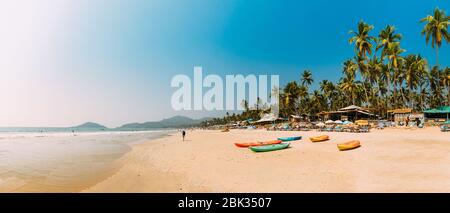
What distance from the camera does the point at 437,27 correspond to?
40.4m

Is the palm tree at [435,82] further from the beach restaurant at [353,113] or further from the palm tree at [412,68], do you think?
the beach restaurant at [353,113]

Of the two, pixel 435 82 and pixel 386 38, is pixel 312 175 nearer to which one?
pixel 386 38

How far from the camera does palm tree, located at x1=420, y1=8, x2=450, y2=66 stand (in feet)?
131

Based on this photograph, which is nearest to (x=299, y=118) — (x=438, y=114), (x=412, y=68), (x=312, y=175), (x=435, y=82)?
(x=412, y=68)

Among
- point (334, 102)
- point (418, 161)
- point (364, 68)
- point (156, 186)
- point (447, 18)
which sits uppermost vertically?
point (447, 18)

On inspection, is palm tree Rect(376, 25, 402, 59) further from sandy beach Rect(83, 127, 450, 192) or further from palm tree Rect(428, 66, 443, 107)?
sandy beach Rect(83, 127, 450, 192)

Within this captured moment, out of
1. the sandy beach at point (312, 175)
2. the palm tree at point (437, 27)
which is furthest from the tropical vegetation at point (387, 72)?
→ the sandy beach at point (312, 175)

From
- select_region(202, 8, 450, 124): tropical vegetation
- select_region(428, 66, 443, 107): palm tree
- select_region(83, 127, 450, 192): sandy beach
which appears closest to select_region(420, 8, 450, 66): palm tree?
select_region(202, 8, 450, 124): tropical vegetation

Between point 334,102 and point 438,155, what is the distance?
76.5m

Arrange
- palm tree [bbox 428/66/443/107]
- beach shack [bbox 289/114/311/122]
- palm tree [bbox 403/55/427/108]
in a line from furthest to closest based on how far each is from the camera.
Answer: beach shack [bbox 289/114/311/122], palm tree [bbox 428/66/443/107], palm tree [bbox 403/55/427/108]

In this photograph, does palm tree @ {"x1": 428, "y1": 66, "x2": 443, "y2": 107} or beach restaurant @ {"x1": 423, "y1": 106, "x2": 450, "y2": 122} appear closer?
beach restaurant @ {"x1": 423, "y1": 106, "x2": 450, "y2": 122}
